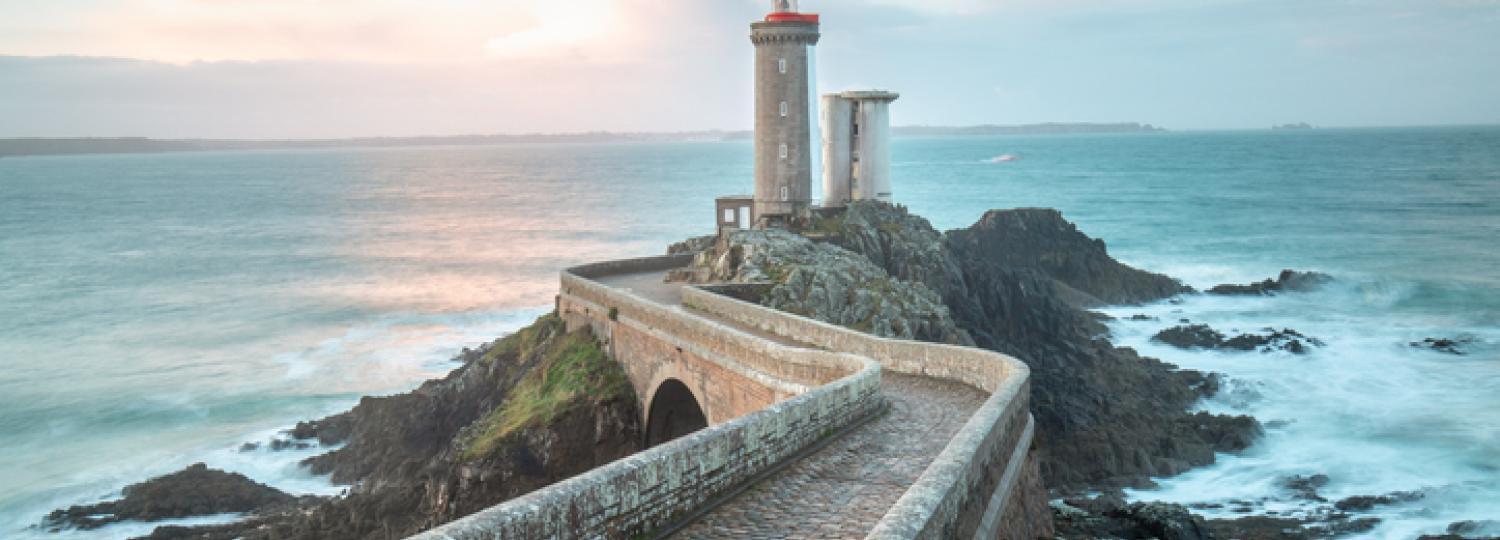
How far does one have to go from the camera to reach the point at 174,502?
26672mm

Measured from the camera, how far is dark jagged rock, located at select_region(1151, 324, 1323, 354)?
130 ft

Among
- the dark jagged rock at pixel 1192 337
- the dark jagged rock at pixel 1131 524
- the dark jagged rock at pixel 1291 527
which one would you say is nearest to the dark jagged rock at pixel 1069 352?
the dark jagged rock at pixel 1192 337

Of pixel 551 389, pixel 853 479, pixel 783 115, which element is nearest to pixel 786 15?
pixel 783 115

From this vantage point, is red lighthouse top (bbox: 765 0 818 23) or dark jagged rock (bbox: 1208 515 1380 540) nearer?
dark jagged rock (bbox: 1208 515 1380 540)

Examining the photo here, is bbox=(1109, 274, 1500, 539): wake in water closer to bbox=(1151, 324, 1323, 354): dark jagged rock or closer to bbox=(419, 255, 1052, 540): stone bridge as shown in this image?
bbox=(1151, 324, 1323, 354): dark jagged rock

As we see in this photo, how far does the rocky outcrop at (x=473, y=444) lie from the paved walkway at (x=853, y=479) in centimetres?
1056

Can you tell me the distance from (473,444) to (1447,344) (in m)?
33.0

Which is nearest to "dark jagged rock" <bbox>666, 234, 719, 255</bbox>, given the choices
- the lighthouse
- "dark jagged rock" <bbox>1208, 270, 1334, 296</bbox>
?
the lighthouse

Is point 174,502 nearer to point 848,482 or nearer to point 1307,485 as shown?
point 848,482

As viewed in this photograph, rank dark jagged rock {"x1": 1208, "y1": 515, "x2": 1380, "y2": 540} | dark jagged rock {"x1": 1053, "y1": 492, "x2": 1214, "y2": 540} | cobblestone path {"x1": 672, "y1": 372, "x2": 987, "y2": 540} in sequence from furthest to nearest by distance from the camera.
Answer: dark jagged rock {"x1": 1208, "y1": 515, "x2": 1380, "y2": 540} → dark jagged rock {"x1": 1053, "y1": 492, "x2": 1214, "y2": 540} → cobblestone path {"x1": 672, "y1": 372, "x2": 987, "y2": 540}

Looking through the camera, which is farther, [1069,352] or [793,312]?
[1069,352]

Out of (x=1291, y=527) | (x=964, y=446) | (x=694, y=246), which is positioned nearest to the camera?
(x=964, y=446)

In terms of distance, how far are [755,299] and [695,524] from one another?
17.2 m

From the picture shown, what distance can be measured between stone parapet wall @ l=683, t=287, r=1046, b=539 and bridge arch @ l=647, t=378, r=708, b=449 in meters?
3.21
